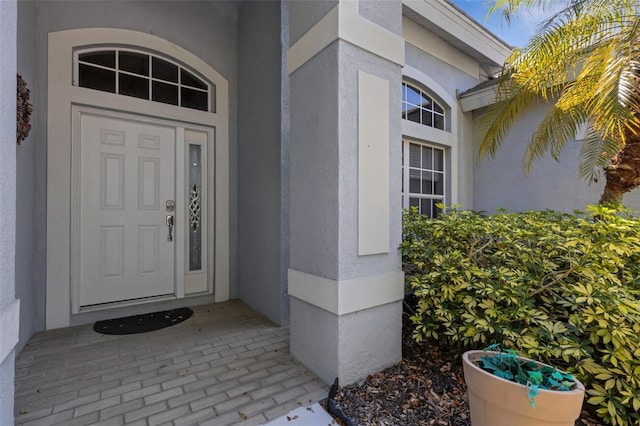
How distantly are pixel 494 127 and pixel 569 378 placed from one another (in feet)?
11.5

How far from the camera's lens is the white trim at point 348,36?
7.02 feet

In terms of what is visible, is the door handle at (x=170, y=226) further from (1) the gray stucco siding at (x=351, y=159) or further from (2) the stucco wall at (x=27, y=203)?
(1) the gray stucco siding at (x=351, y=159)

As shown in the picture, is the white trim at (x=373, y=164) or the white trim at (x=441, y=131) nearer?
the white trim at (x=373, y=164)

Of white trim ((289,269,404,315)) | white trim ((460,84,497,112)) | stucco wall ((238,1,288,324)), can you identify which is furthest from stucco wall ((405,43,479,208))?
white trim ((289,269,404,315))

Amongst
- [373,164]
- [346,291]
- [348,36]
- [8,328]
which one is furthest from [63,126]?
[346,291]

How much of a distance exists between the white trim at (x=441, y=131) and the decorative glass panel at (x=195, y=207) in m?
3.11

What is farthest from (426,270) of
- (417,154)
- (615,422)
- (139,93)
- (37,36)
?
(37,36)

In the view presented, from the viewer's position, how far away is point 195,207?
13.1 feet

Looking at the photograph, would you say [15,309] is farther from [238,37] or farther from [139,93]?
[238,37]

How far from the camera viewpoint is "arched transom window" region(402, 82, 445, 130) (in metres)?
4.99

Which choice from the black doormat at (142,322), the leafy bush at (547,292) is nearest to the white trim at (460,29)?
the leafy bush at (547,292)

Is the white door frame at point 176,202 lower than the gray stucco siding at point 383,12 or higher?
lower

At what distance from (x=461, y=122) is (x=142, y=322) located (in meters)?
5.90

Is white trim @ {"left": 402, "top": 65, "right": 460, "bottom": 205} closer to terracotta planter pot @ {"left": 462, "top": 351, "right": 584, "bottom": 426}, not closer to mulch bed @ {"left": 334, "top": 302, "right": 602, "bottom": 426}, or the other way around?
mulch bed @ {"left": 334, "top": 302, "right": 602, "bottom": 426}
